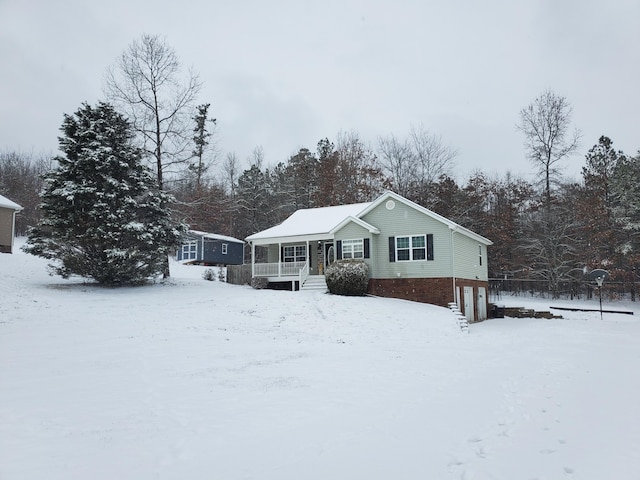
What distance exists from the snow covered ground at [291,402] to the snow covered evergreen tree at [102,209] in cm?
435

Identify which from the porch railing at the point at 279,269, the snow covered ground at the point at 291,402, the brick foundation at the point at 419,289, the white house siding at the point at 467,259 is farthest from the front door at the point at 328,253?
the snow covered ground at the point at 291,402

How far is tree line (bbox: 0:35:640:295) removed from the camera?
26375mm

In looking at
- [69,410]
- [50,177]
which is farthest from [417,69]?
[69,410]

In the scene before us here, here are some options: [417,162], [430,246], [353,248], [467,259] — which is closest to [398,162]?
[417,162]

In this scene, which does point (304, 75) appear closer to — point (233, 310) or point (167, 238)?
point (167, 238)

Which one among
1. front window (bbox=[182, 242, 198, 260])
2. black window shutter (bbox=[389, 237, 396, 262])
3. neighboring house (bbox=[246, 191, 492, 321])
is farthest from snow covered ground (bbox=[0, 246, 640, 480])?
front window (bbox=[182, 242, 198, 260])

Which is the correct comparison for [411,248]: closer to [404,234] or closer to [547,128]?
[404,234]

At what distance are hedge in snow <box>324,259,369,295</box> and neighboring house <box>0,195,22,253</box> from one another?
2170cm

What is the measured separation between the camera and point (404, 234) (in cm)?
2392

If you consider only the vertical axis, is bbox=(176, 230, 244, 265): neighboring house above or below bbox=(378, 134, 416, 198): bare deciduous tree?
below

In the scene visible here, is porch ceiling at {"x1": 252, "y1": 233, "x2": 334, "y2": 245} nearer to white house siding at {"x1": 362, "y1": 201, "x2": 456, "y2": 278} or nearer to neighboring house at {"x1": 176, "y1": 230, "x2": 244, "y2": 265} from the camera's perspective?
white house siding at {"x1": 362, "y1": 201, "x2": 456, "y2": 278}

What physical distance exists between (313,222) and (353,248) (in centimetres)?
455

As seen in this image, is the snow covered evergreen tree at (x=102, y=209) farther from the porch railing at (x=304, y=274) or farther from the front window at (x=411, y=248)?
the front window at (x=411, y=248)

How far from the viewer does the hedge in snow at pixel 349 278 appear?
74.4 feet
